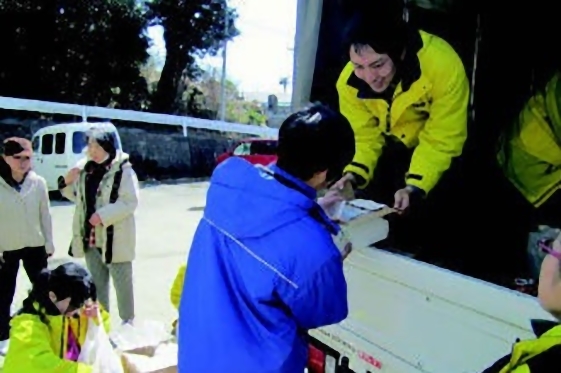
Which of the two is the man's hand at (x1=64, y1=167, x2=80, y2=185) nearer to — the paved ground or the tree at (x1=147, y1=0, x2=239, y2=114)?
the paved ground

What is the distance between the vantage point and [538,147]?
2.61 meters

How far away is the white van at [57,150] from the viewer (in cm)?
1355

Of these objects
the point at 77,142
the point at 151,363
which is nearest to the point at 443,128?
the point at 151,363

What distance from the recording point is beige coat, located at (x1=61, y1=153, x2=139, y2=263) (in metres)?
4.37

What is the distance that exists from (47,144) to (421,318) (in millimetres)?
13095

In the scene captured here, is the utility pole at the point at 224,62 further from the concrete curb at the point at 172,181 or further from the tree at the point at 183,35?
the concrete curb at the point at 172,181

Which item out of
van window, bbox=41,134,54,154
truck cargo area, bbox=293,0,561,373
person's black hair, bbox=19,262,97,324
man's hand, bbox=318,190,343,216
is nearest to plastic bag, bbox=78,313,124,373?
person's black hair, bbox=19,262,97,324

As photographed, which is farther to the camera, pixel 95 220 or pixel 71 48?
pixel 71 48

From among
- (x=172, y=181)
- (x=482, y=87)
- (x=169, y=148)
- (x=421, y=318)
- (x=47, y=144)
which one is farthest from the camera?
(x=169, y=148)

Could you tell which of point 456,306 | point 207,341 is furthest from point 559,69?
point 207,341

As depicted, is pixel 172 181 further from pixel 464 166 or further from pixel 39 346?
pixel 464 166

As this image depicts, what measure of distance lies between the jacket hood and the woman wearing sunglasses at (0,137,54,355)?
3.04 m

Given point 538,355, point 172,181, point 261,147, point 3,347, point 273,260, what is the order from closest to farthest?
point 538,355 → point 273,260 → point 3,347 → point 261,147 → point 172,181

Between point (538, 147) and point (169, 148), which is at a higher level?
point (538, 147)
